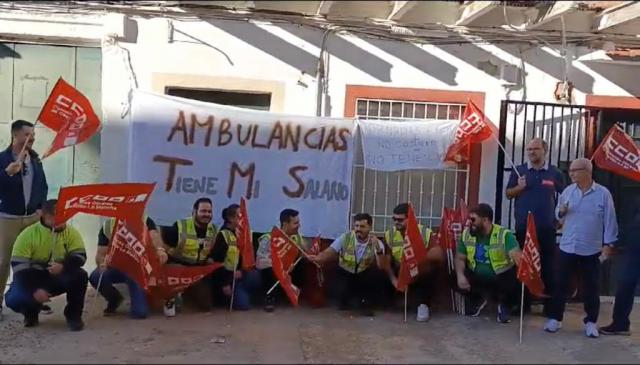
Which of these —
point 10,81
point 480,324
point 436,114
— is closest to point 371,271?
point 480,324

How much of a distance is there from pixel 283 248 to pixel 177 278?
37.6 inches

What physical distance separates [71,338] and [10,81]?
2.96 meters

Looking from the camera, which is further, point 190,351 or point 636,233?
point 636,233

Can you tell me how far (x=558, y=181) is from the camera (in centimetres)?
711

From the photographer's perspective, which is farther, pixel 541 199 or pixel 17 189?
pixel 541 199

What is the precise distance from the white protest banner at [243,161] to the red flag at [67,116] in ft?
2.39

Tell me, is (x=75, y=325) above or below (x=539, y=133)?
below

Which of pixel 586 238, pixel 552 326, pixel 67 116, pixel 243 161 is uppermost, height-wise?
pixel 67 116

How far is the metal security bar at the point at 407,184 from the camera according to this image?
7816 millimetres

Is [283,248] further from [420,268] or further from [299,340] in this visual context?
[420,268]

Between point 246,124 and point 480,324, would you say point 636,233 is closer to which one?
point 480,324

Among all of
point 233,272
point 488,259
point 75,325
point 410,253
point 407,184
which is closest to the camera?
point 75,325

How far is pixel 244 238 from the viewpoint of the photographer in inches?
269

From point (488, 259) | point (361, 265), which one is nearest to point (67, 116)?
point (361, 265)
